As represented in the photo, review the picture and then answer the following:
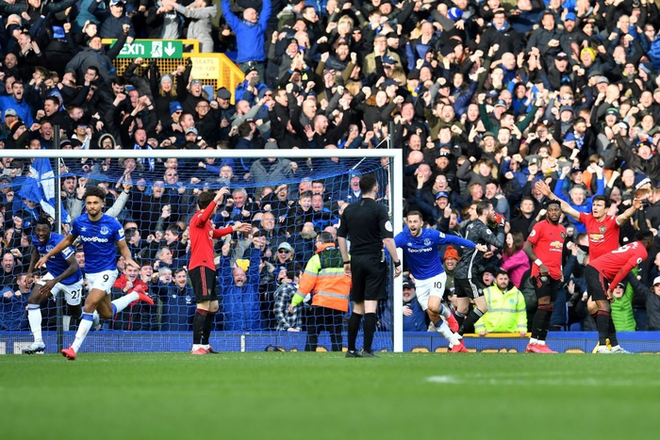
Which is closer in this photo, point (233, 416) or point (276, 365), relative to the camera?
point (233, 416)

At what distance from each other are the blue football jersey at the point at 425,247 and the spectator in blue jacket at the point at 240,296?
2.89 meters

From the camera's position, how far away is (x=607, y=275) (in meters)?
15.2

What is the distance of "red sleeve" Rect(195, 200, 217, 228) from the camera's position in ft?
48.7

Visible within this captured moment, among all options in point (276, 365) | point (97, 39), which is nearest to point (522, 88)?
point (97, 39)

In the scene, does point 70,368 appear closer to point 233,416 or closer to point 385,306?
point 233,416

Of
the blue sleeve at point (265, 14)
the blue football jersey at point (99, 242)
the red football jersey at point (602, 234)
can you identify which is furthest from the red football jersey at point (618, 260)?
the blue sleeve at point (265, 14)

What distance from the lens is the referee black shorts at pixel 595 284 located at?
14852 mm

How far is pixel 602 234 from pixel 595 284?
26.4 inches

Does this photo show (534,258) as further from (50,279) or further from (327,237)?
(50,279)

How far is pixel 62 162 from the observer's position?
58.0 ft

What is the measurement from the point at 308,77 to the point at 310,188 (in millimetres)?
3662

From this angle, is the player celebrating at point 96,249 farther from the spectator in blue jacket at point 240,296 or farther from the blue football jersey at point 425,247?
the spectator in blue jacket at point 240,296

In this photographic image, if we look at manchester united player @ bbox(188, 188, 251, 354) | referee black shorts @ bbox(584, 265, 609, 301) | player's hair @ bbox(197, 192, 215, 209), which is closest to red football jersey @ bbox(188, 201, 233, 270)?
manchester united player @ bbox(188, 188, 251, 354)

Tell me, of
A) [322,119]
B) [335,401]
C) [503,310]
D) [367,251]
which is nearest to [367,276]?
[367,251]
